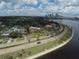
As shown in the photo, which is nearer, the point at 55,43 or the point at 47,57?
the point at 47,57

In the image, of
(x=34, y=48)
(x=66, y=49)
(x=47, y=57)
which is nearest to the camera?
(x=47, y=57)

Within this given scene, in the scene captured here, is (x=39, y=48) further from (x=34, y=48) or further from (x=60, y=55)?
(x=60, y=55)

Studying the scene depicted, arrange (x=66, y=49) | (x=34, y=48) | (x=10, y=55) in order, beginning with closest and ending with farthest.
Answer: (x=10, y=55) < (x=34, y=48) < (x=66, y=49)

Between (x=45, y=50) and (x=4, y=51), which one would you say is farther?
(x=45, y=50)

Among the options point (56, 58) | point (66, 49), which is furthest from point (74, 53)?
point (56, 58)

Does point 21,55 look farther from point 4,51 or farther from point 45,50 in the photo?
point 45,50

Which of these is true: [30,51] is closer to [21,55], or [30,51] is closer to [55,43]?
[21,55]

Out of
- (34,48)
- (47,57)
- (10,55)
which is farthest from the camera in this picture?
(34,48)

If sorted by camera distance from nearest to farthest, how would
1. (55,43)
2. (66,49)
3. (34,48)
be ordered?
(34,48) → (66,49) → (55,43)
